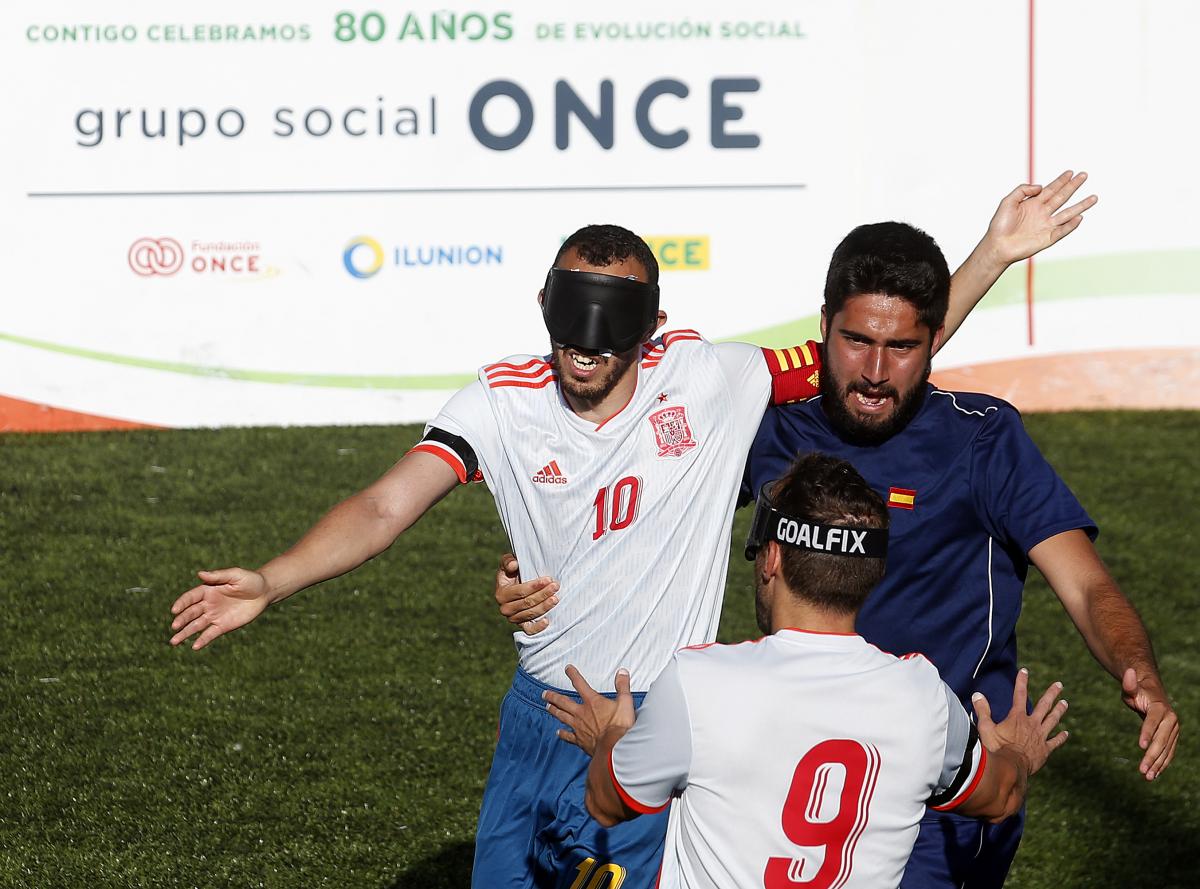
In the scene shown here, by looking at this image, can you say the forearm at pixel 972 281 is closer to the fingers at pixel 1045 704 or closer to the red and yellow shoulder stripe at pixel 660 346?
the red and yellow shoulder stripe at pixel 660 346

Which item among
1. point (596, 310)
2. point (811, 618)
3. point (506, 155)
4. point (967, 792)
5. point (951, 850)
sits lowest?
point (951, 850)

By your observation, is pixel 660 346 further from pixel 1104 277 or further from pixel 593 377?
pixel 1104 277

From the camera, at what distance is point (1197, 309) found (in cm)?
1193

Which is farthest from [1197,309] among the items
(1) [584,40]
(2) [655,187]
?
(1) [584,40]

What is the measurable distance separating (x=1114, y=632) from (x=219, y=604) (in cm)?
197

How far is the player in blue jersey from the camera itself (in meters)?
3.76

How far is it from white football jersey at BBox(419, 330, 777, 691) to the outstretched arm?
65 cm

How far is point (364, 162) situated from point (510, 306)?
Answer: 1.54 m

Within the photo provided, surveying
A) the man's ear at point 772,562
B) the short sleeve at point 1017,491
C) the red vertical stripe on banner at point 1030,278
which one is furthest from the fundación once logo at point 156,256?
the man's ear at point 772,562

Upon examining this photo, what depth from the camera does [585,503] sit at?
3.79 meters

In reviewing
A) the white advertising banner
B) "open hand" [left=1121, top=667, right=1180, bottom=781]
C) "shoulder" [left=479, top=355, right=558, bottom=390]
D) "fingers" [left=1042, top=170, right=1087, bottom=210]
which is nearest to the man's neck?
"open hand" [left=1121, top=667, right=1180, bottom=781]

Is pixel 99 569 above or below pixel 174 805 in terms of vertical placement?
above

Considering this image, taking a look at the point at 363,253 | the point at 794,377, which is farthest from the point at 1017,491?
the point at 363,253

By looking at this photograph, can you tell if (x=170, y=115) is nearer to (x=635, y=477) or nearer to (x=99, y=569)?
(x=99, y=569)
